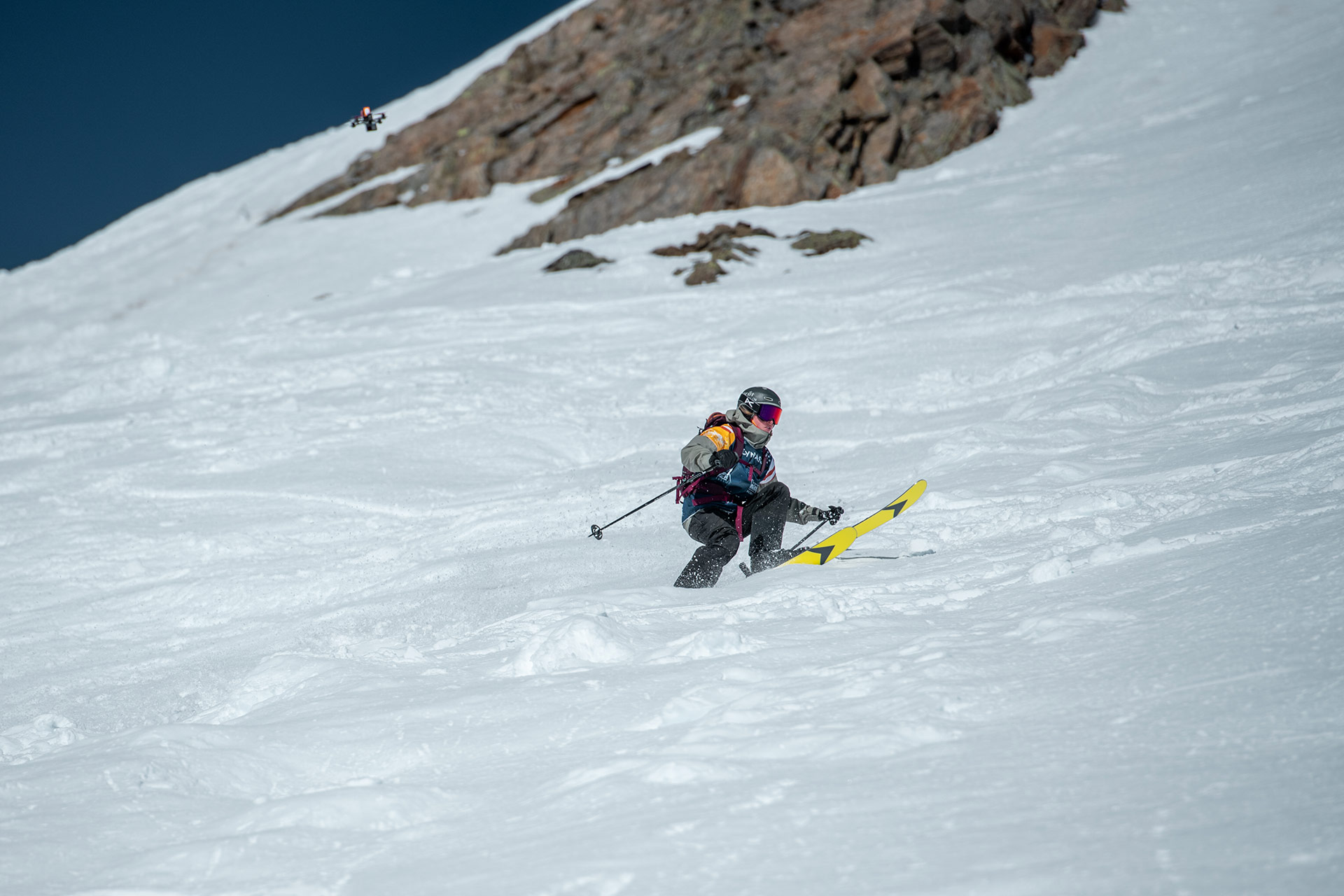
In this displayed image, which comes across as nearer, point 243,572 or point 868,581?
point 868,581

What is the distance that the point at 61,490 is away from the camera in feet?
34.9

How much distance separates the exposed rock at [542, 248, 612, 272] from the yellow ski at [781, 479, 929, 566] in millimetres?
15316

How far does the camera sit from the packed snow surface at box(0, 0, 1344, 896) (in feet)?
9.03

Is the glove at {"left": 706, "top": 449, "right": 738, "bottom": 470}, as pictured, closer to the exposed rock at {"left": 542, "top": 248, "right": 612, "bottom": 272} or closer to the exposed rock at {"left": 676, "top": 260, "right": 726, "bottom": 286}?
the exposed rock at {"left": 676, "top": 260, "right": 726, "bottom": 286}

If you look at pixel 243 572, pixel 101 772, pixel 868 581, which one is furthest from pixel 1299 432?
pixel 243 572

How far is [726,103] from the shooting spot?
32406 millimetres

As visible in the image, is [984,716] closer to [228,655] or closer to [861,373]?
[228,655]

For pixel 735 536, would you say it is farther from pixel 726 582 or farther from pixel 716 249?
pixel 716 249

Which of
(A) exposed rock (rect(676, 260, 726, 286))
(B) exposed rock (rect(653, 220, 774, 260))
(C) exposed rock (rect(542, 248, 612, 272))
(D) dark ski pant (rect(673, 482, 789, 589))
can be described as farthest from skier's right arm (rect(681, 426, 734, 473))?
(C) exposed rock (rect(542, 248, 612, 272))

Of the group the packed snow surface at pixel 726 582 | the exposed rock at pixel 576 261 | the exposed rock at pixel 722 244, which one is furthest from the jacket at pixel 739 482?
the exposed rock at pixel 576 261

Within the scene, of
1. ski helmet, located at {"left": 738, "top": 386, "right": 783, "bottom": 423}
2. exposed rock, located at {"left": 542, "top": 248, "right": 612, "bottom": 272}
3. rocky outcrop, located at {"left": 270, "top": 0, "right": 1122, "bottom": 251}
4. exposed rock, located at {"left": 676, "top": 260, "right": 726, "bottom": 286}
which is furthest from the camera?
rocky outcrop, located at {"left": 270, "top": 0, "right": 1122, "bottom": 251}

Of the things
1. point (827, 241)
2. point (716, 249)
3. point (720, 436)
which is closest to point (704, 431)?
point (720, 436)

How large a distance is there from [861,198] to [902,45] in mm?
8851

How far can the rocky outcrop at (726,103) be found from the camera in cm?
2764
